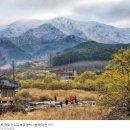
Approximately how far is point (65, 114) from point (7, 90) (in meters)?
0.83

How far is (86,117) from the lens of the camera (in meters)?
6.72

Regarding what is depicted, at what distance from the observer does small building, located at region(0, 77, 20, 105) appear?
7.23m

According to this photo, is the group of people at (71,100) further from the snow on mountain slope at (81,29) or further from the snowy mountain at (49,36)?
the snow on mountain slope at (81,29)

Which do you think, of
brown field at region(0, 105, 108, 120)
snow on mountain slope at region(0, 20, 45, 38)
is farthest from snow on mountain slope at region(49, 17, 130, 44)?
brown field at region(0, 105, 108, 120)

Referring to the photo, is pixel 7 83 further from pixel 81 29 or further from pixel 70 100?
pixel 81 29

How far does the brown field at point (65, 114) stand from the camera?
22.0 feet

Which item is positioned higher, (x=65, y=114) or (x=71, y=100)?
(x=71, y=100)

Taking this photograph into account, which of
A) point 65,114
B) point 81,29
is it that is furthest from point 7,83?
point 81,29

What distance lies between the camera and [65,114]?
22.5ft

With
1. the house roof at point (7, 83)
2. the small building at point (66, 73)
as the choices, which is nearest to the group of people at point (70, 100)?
the small building at point (66, 73)

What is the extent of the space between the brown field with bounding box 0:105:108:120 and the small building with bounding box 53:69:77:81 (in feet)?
1.09

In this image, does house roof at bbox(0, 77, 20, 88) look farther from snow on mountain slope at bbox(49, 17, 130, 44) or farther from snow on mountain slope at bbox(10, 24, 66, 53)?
snow on mountain slope at bbox(49, 17, 130, 44)
